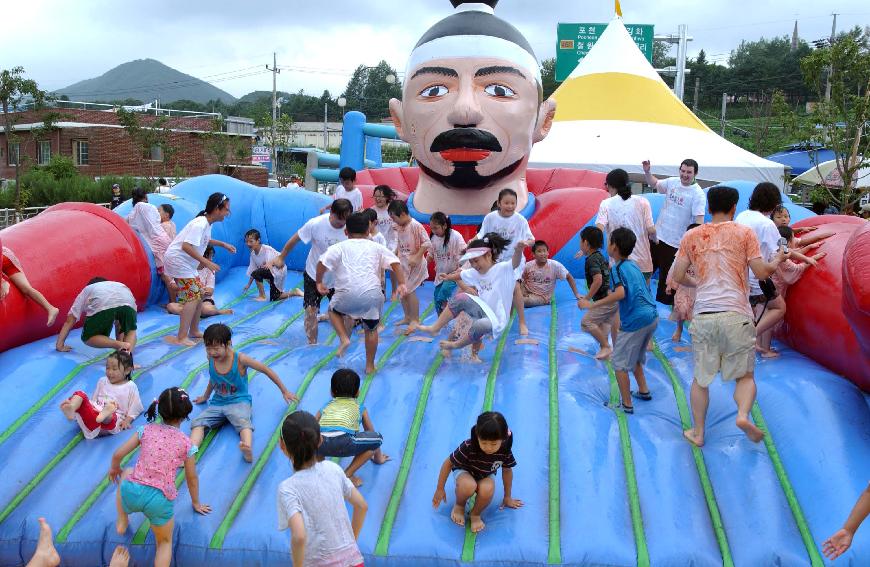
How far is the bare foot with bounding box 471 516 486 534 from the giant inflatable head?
12.0ft

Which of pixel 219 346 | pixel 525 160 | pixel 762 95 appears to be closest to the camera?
pixel 219 346

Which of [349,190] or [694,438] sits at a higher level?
[349,190]

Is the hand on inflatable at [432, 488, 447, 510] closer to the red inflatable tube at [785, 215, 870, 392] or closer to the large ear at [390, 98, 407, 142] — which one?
the red inflatable tube at [785, 215, 870, 392]

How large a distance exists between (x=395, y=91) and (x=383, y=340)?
200 ft

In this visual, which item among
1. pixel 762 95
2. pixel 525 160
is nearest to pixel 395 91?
pixel 762 95

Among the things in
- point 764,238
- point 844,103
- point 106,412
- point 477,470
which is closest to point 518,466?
point 477,470

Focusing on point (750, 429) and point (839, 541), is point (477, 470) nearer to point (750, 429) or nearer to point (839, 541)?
point (750, 429)

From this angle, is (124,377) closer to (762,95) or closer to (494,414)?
(494,414)

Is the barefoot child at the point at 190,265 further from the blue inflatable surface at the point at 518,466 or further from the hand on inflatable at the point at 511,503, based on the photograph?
the hand on inflatable at the point at 511,503

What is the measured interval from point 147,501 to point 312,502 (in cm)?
104

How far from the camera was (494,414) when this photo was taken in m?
3.43

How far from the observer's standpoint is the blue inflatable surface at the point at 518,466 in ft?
11.3

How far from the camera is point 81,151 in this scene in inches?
1051

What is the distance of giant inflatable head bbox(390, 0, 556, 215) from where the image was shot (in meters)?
6.44
